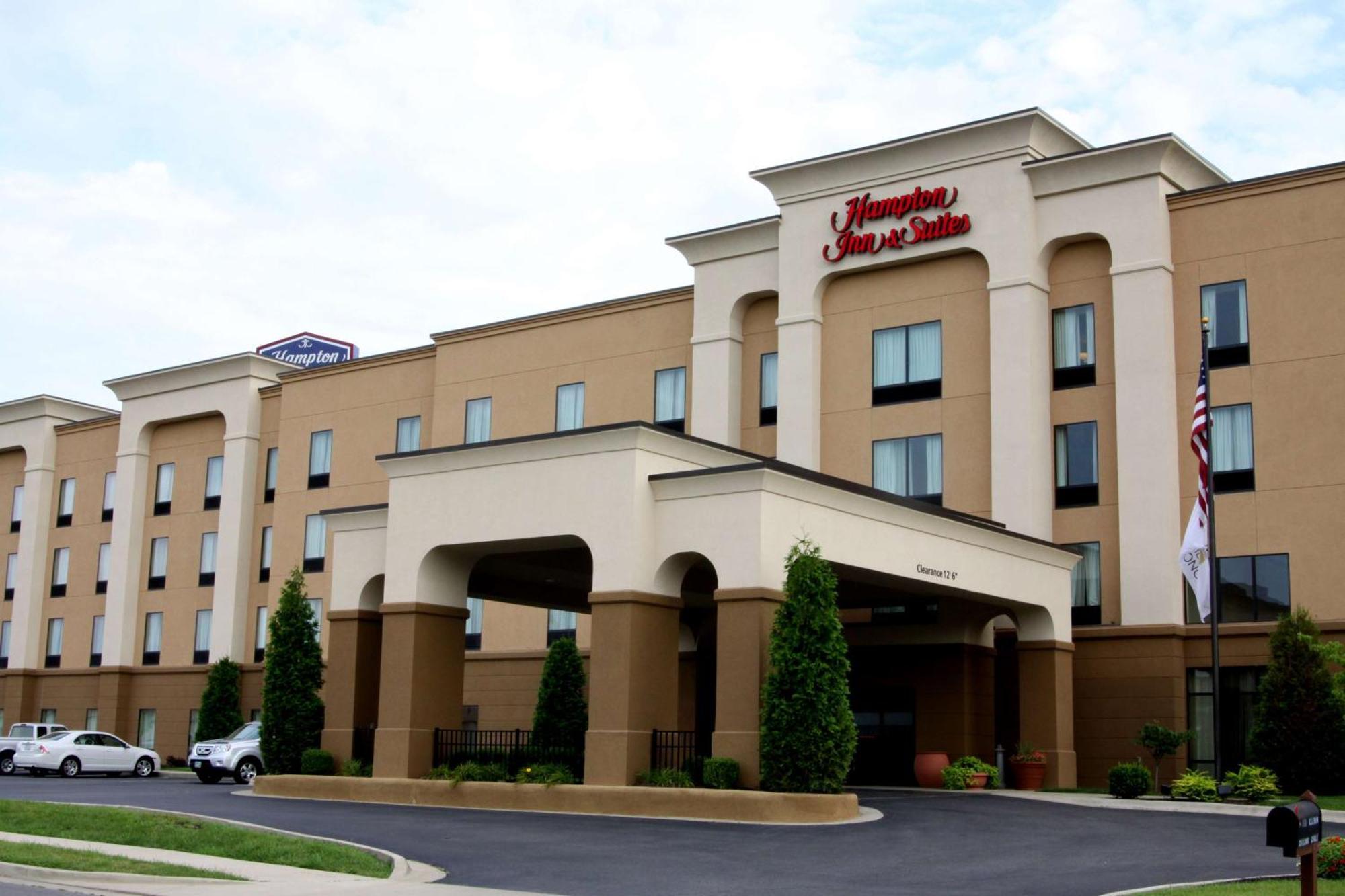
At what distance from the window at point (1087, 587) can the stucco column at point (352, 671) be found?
16.5 meters

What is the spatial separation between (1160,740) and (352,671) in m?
17.4

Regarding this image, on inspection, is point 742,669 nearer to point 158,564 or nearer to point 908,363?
point 908,363

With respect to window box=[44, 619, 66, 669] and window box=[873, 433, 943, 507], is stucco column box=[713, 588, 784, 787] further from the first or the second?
window box=[44, 619, 66, 669]

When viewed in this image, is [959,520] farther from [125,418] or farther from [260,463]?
[125,418]

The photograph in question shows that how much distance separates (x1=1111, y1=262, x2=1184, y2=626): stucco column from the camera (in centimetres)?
3600

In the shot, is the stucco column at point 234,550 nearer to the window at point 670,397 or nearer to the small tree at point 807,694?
the window at point 670,397

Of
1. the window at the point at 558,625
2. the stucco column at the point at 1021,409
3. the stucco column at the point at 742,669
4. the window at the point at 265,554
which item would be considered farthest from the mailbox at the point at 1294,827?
the window at the point at 265,554

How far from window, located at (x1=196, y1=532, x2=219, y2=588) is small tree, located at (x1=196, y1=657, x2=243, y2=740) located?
4.75 metres

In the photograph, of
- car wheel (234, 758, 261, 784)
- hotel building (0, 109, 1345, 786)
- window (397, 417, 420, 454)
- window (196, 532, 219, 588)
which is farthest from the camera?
window (196, 532, 219, 588)

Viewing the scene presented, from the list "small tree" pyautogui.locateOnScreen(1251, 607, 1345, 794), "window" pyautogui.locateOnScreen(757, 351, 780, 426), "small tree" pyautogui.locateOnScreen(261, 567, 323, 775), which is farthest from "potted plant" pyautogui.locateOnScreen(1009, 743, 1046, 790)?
"small tree" pyautogui.locateOnScreen(261, 567, 323, 775)

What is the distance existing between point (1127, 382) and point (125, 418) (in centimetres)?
4099

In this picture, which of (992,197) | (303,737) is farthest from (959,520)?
(303,737)

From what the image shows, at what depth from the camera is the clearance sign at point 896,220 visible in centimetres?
4003

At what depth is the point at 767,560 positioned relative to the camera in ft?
88.8
